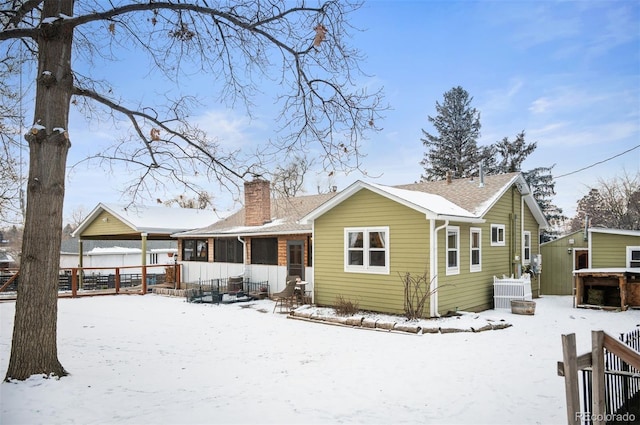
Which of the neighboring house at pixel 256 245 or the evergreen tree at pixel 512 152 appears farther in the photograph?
the evergreen tree at pixel 512 152

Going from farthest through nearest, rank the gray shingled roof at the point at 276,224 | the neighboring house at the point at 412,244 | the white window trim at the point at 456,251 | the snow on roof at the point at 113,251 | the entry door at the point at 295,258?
the snow on roof at the point at 113,251, the gray shingled roof at the point at 276,224, the entry door at the point at 295,258, the white window trim at the point at 456,251, the neighboring house at the point at 412,244

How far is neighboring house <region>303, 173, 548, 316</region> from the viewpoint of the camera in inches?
452

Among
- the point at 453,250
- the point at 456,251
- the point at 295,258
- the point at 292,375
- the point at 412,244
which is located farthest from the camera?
the point at 295,258

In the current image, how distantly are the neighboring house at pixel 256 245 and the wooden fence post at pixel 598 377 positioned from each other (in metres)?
11.4

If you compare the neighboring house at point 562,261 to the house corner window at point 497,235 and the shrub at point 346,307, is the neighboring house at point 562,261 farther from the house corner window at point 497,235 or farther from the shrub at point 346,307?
the shrub at point 346,307

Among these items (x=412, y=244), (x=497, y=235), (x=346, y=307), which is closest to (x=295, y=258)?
(x=346, y=307)

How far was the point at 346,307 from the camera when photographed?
1205 centimetres

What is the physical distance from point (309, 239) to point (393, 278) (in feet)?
13.6

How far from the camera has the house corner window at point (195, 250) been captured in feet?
63.8

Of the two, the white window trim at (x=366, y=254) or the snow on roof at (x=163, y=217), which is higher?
the snow on roof at (x=163, y=217)

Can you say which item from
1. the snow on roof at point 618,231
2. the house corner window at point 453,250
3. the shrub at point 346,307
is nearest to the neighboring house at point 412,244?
the house corner window at point 453,250

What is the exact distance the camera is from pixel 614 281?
1360 centimetres

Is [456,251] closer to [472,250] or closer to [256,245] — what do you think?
[472,250]

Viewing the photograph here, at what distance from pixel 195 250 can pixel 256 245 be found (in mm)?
4188
